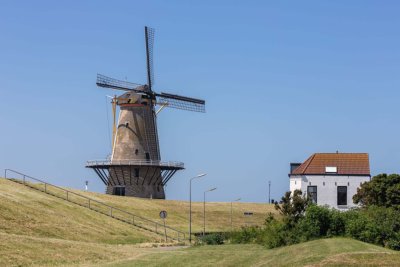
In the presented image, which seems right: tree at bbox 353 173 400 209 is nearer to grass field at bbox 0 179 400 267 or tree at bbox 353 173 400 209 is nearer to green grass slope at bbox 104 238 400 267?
grass field at bbox 0 179 400 267

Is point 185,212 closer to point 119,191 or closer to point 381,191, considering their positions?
point 119,191

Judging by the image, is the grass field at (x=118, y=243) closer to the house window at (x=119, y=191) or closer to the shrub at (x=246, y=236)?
the shrub at (x=246, y=236)

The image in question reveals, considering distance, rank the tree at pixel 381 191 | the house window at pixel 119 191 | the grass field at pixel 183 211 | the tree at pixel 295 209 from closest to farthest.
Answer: the tree at pixel 295 209
the tree at pixel 381 191
the grass field at pixel 183 211
the house window at pixel 119 191

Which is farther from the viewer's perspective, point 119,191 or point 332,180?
point 119,191

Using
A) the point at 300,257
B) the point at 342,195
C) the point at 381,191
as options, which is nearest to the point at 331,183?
the point at 342,195

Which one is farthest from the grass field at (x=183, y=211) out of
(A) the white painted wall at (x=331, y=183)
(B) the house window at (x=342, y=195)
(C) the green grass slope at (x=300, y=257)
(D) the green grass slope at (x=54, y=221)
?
(C) the green grass slope at (x=300, y=257)

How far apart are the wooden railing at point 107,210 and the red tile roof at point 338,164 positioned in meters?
14.4

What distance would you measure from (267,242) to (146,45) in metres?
63.2

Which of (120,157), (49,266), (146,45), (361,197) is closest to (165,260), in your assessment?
(49,266)

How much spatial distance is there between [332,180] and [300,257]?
37.6 metres

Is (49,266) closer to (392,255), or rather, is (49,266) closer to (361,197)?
(392,255)

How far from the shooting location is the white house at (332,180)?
218ft

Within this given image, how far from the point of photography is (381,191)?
61750 mm

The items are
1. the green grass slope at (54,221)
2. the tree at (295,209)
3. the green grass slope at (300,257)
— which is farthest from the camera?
the green grass slope at (54,221)
